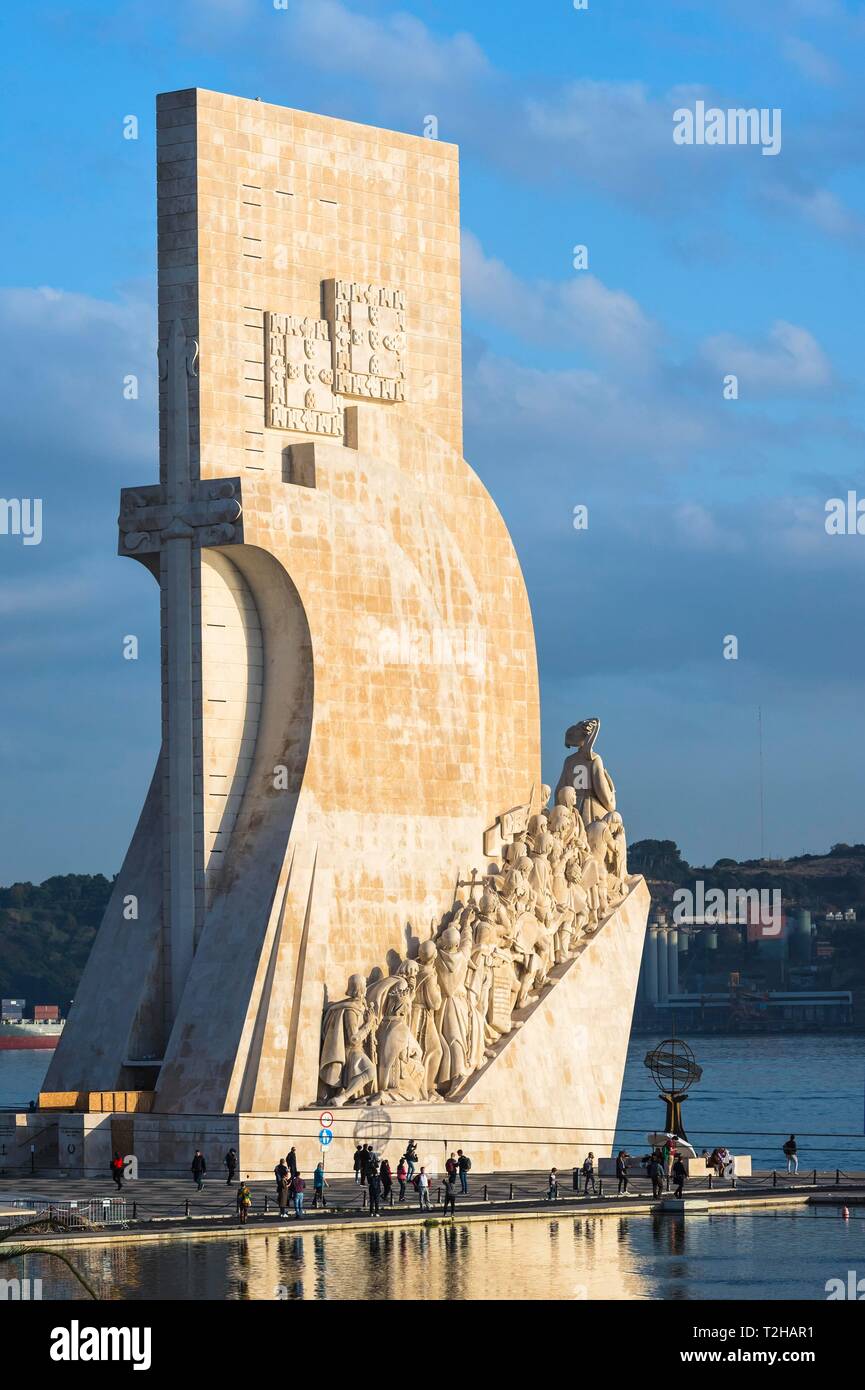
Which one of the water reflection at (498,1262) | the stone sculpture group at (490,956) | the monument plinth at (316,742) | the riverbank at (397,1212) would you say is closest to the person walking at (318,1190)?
the riverbank at (397,1212)

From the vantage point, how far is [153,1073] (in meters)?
29.7

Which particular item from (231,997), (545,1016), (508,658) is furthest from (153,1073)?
(508,658)

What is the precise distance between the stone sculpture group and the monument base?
27 cm

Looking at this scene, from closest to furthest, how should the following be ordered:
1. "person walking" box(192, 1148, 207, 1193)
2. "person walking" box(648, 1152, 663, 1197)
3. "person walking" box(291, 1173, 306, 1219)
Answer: "person walking" box(291, 1173, 306, 1219) < "person walking" box(192, 1148, 207, 1193) < "person walking" box(648, 1152, 663, 1197)

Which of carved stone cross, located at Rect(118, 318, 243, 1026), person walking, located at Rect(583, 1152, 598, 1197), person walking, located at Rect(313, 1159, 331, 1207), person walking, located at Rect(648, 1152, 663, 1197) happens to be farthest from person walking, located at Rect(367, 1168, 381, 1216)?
carved stone cross, located at Rect(118, 318, 243, 1026)

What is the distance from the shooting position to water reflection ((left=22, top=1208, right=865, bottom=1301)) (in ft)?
66.3

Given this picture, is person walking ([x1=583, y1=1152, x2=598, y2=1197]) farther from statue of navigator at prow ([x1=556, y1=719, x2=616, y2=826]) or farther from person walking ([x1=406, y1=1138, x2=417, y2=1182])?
statue of navigator at prow ([x1=556, y1=719, x2=616, y2=826])

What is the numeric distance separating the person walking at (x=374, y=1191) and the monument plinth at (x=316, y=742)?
2080 millimetres

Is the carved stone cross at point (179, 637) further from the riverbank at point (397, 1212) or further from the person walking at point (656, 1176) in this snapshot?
the person walking at point (656, 1176)

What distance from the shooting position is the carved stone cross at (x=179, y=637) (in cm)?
2931

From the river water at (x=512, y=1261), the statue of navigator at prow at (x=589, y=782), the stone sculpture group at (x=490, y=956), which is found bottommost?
the river water at (x=512, y=1261)

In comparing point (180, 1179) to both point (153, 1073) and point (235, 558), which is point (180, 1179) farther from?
point (235, 558)

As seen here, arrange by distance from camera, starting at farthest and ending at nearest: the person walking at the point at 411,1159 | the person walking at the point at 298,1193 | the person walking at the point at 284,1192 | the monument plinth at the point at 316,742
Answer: the monument plinth at the point at 316,742
the person walking at the point at 411,1159
the person walking at the point at 284,1192
the person walking at the point at 298,1193
